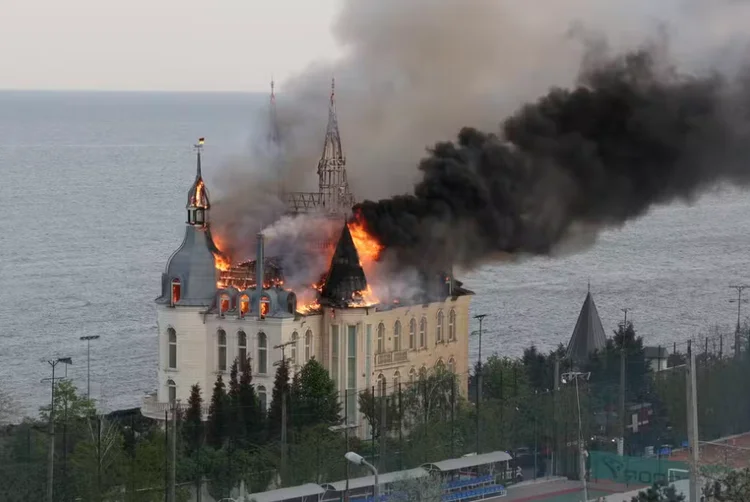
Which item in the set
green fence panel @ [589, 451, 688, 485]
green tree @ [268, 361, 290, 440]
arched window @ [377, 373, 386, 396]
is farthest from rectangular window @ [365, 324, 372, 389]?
green fence panel @ [589, 451, 688, 485]

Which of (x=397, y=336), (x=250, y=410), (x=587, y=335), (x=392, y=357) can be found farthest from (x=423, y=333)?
(x=250, y=410)

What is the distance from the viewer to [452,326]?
7075 cm

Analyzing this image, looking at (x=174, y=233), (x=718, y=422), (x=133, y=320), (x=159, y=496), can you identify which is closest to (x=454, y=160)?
(x=718, y=422)

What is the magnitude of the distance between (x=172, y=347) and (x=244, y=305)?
2731 mm

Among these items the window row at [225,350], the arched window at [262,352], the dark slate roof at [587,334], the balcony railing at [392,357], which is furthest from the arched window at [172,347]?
the dark slate roof at [587,334]

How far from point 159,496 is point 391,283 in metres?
17.3

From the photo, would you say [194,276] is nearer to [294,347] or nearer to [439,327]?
[294,347]

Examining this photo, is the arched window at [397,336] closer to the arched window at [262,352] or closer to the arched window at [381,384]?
the arched window at [381,384]

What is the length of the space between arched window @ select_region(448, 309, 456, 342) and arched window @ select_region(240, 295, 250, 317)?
7.95m

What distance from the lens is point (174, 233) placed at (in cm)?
14250

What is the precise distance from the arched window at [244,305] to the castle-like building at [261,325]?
3cm

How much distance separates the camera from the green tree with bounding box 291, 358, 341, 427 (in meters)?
61.3

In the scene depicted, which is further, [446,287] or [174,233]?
[174,233]

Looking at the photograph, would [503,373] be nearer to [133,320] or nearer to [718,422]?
[718,422]
